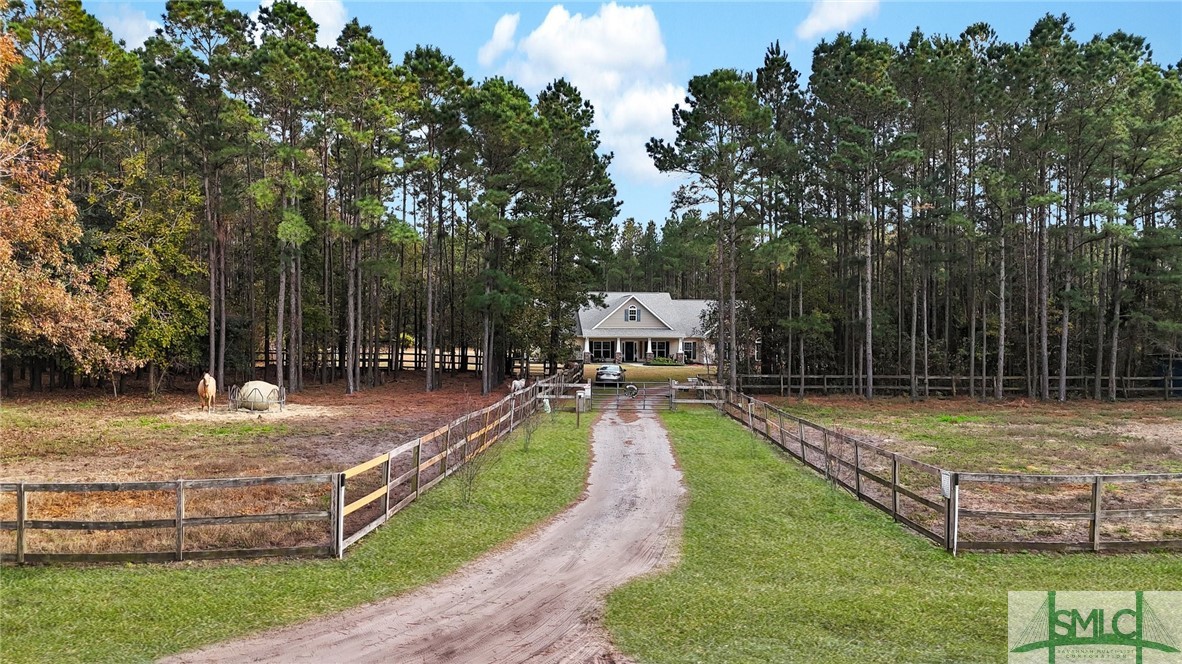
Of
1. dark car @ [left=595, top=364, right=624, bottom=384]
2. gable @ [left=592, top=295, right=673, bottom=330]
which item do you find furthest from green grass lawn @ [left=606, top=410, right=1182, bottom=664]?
gable @ [left=592, top=295, right=673, bottom=330]

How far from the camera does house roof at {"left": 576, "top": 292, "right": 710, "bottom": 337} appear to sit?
5919 centimetres

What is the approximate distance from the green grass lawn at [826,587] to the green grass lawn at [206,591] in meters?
2.79

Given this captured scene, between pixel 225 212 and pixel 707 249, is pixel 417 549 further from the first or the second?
pixel 225 212

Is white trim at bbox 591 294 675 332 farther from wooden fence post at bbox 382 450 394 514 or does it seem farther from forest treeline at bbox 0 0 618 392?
wooden fence post at bbox 382 450 394 514

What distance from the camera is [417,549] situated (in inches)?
343

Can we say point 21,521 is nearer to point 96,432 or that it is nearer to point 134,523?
point 134,523


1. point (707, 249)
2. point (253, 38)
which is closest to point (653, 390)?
point (707, 249)

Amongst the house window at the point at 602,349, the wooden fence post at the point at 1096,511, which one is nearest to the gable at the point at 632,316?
the house window at the point at 602,349

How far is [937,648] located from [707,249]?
2745 centimetres

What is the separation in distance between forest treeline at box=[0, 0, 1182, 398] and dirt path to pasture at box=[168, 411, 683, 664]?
75.5 ft

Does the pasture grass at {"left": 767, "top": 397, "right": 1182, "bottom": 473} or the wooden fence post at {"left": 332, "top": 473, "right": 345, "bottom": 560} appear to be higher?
the wooden fence post at {"left": 332, "top": 473, "right": 345, "bottom": 560}

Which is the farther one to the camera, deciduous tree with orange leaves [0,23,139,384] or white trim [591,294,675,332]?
white trim [591,294,675,332]

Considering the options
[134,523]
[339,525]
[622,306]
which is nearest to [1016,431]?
[339,525]

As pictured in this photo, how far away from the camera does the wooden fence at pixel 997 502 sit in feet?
28.5
